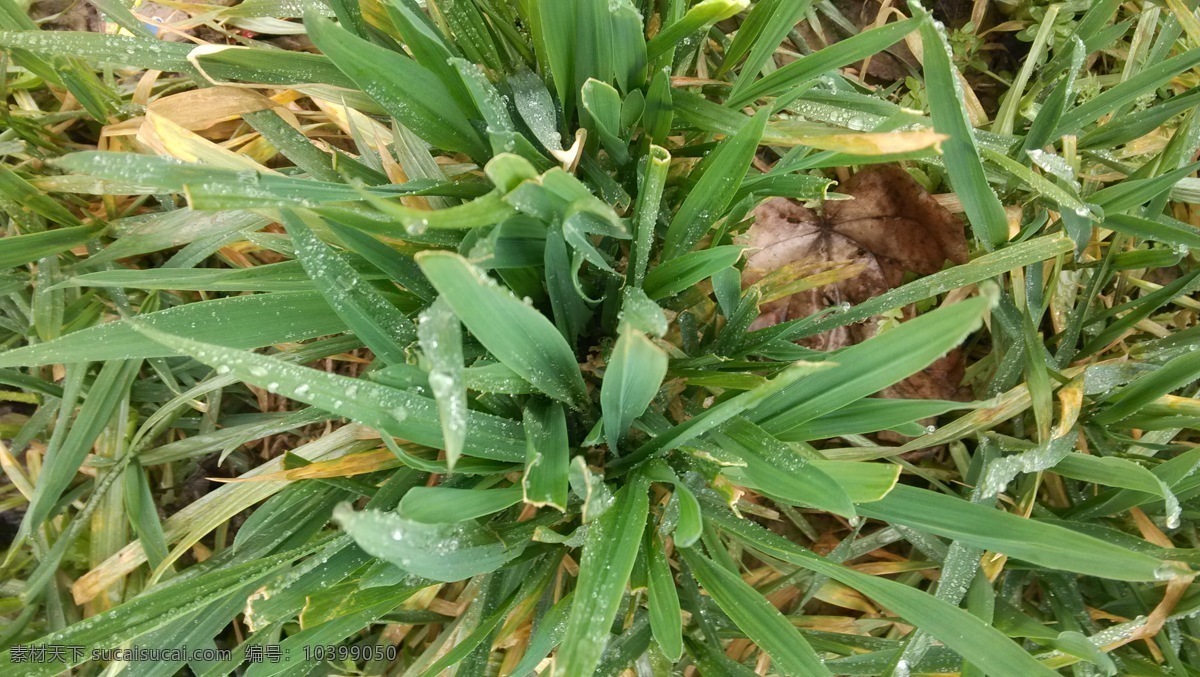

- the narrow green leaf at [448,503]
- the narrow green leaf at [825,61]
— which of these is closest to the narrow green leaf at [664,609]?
the narrow green leaf at [448,503]

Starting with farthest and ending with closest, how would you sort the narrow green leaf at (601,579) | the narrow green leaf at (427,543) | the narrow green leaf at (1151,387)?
the narrow green leaf at (1151,387) → the narrow green leaf at (601,579) → the narrow green leaf at (427,543)

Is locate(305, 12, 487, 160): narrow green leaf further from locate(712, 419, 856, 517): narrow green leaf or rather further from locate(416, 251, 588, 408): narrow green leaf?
locate(712, 419, 856, 517): narrow green leaf

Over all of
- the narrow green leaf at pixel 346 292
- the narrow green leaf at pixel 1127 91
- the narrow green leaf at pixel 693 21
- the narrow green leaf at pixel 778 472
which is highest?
the narrow green leaf at pixel 693 21

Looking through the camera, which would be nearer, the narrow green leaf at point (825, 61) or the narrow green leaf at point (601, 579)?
the narrow green leaf at point (601, 579)

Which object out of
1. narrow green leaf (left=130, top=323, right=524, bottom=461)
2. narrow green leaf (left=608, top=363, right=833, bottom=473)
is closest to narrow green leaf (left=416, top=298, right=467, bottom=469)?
narrow green leaf (left=130, top=323, right=524, bottom=461)

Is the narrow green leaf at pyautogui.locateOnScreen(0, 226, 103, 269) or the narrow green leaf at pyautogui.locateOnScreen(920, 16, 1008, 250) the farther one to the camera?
the narrow green leaf at pyautogui.locateOnScreen(0, 226, 103, 269)

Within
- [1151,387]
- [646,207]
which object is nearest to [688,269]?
[646,207]

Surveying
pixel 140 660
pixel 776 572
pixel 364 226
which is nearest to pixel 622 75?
pixel 364 226

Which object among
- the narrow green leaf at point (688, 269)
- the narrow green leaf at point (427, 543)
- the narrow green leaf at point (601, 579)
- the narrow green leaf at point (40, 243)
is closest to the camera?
the narrow green leaf at point (427, 543)

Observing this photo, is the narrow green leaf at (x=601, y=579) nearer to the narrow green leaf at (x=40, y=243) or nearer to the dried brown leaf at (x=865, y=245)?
the dried brown leaf at (x=865, y=245)

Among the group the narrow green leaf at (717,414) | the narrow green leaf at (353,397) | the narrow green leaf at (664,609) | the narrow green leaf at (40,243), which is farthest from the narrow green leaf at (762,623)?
the narrow green leaf at (40,243)

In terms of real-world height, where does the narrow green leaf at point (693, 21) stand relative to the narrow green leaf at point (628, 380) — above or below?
above
